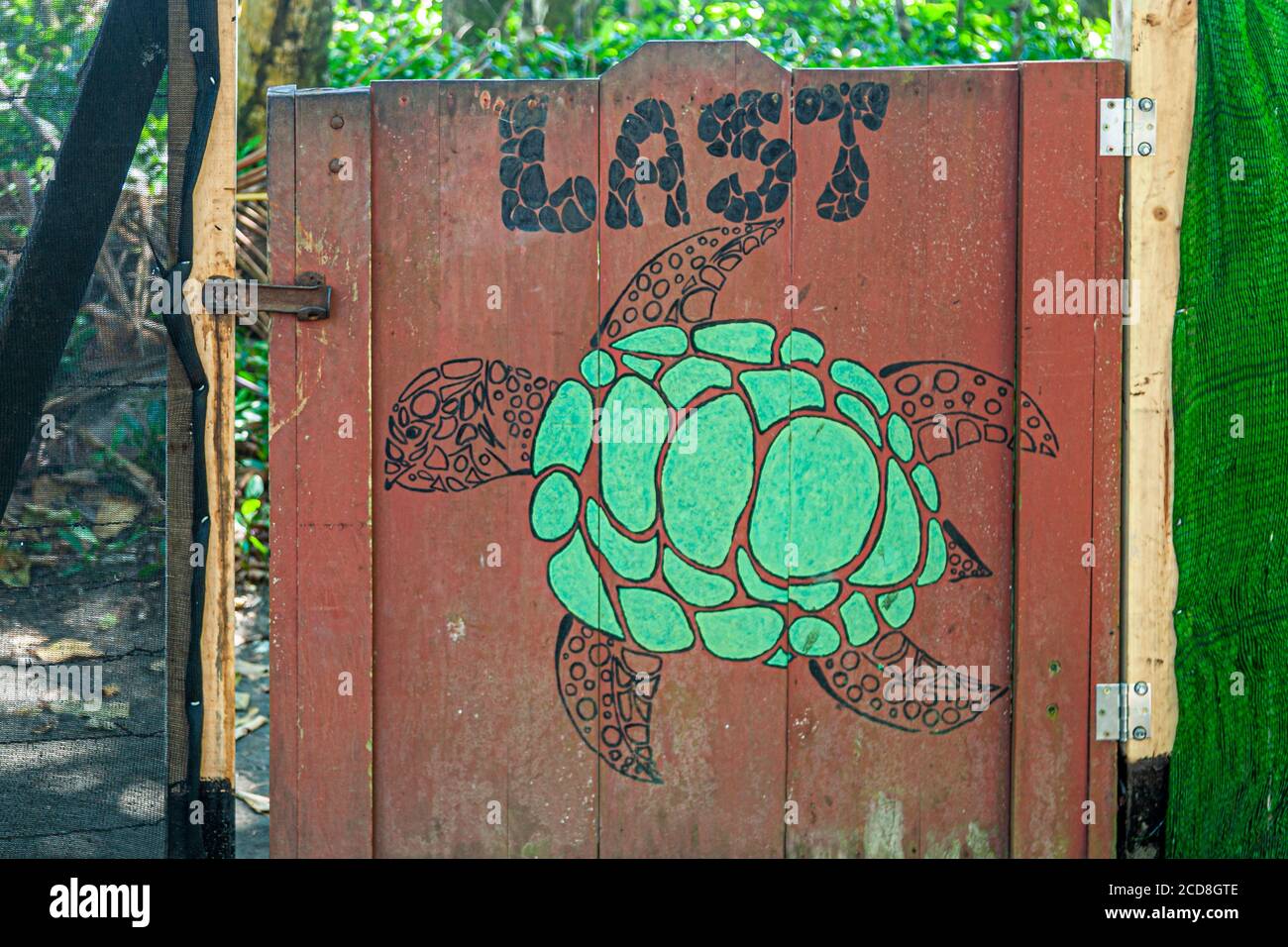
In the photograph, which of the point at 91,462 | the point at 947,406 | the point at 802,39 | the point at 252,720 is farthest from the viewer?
the point at 802,39

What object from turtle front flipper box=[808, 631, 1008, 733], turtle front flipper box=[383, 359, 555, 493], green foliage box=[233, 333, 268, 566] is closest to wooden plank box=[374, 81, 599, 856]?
turtle front flipper box=[383, 359, 555, 493]

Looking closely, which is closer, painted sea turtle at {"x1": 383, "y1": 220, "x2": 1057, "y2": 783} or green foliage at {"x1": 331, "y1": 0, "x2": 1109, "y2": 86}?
painted sea turtle at {"x1": 383, "y1": 220, "x2": 1057, "y2": 783}

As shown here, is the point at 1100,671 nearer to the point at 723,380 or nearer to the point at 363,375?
the point at 723,380

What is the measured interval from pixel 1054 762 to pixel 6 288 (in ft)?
9.75

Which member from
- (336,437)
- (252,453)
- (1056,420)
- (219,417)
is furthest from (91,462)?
(252,453)

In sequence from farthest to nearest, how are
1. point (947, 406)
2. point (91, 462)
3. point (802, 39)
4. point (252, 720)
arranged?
point (802, 39) → point (252, 720) → point (947, 406) → point (91, 462)

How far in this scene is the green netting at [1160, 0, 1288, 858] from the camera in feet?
9.21

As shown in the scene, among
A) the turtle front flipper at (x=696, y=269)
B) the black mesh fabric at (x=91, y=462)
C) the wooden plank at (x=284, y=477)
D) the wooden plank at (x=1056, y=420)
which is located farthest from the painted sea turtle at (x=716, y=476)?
the black mesh fabric at (x=91, y=462)

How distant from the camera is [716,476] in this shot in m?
2.87

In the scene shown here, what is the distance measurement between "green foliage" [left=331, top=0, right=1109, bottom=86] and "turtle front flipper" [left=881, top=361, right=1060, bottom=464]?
369 cm

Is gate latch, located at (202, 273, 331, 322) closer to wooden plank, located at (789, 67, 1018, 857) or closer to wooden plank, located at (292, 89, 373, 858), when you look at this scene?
wooden plank, located at (292, 89, 373, 858)

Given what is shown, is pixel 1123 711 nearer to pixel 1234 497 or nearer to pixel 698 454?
pixel 1234 497

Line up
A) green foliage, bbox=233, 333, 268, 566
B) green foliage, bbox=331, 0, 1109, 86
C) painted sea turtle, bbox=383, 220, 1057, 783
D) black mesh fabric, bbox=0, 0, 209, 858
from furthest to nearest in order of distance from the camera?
green foliage, bbox=331, 0, 1109, 86, green foliage, bbox=233, 333, 268, 566, painted sea turtle, bbox=383, 220, 1057, 783, black mesh fabric, bbox=0, 0, 209, 858

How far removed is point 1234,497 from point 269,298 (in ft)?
8.39
